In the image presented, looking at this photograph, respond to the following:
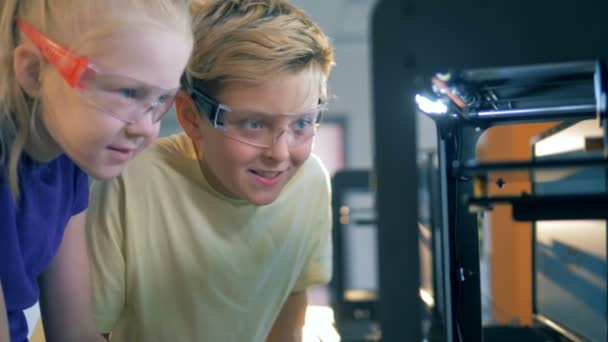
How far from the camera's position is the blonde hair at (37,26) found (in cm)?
72

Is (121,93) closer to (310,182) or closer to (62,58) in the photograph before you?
(62,58)

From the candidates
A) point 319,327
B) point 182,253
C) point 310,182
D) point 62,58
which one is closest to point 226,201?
point 182,253

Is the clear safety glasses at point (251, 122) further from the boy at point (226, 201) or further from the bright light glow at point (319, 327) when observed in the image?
the bright light glow at point (319, 327)

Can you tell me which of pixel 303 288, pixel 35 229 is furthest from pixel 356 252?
pixel 35 229

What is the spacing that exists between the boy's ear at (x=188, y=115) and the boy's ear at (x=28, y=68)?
25 centimetres

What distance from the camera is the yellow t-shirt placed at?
0.98 metres

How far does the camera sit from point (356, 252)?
20.2 feet

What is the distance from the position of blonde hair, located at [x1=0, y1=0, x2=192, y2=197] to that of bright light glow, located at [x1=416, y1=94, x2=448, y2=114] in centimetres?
34

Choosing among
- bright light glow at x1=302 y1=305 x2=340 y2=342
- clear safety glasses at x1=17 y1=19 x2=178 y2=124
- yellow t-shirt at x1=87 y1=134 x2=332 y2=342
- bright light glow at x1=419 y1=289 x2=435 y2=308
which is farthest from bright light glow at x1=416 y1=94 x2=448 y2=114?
bright light glow at x1=302 y1=305 x2=340 y2=342

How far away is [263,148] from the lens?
0.91 metres

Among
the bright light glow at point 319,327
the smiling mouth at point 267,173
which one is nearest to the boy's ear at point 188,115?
the smiling mouth at point 267,173

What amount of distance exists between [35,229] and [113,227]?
15cm

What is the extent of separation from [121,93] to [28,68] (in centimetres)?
12

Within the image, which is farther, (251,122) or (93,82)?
(251,122)
